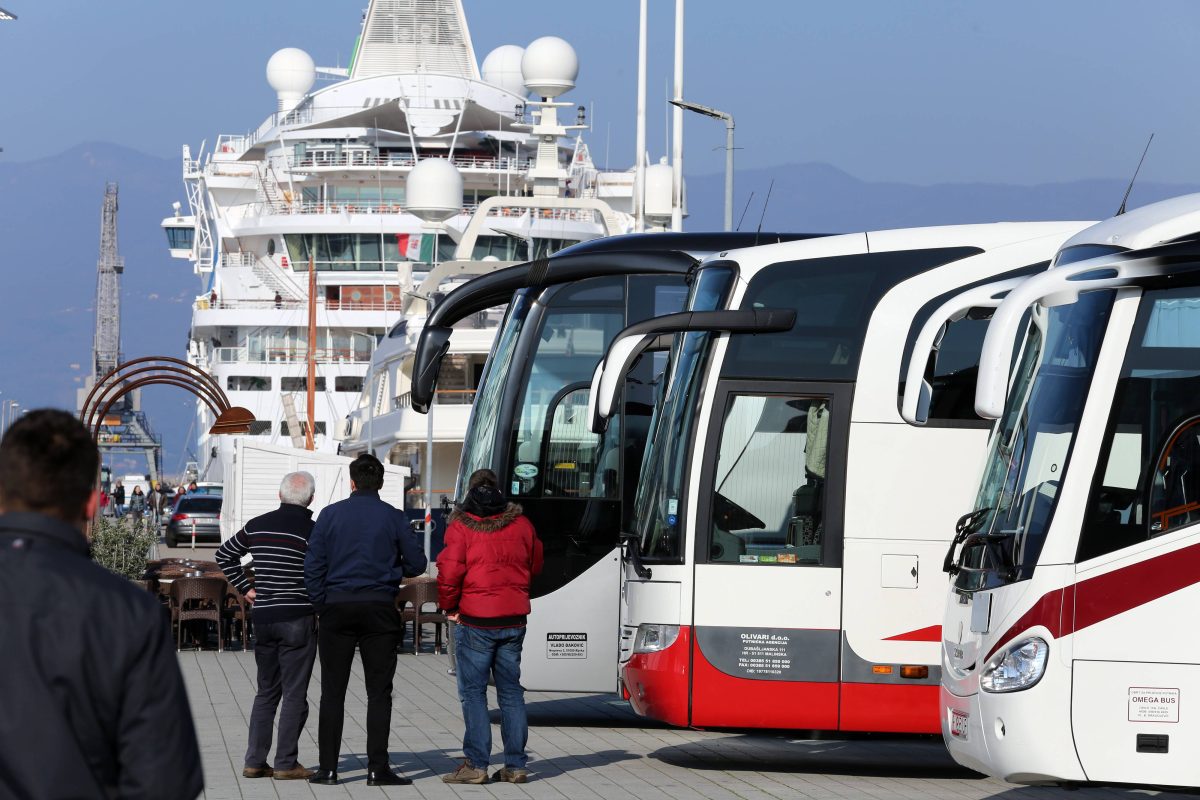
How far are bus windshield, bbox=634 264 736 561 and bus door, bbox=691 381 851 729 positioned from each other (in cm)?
17

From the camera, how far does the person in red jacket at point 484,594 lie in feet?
33.1

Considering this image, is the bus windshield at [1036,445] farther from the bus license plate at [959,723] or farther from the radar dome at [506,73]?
the radar dome at [506,73]

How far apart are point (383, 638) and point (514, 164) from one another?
57.0 metres

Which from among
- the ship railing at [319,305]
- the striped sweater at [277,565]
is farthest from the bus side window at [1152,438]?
the ship railing at [319,305]

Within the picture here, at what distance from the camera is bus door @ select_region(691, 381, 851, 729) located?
35.4 feet

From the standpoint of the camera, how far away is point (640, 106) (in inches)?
1575

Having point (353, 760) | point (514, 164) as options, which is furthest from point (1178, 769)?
point (514, 164)

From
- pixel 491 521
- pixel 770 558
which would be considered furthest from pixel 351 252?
pixel 491 521

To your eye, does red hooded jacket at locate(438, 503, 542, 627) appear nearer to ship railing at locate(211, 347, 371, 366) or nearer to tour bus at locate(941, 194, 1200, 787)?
tour bus at locate(941, 194, 1200, 787)

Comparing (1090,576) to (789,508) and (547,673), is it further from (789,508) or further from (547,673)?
(547,673)

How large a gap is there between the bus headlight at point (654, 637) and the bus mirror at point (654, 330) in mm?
1178

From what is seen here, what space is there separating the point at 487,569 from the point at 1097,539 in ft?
11.6

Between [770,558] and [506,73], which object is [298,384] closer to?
[506,73]

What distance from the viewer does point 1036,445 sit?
8.05 metres
